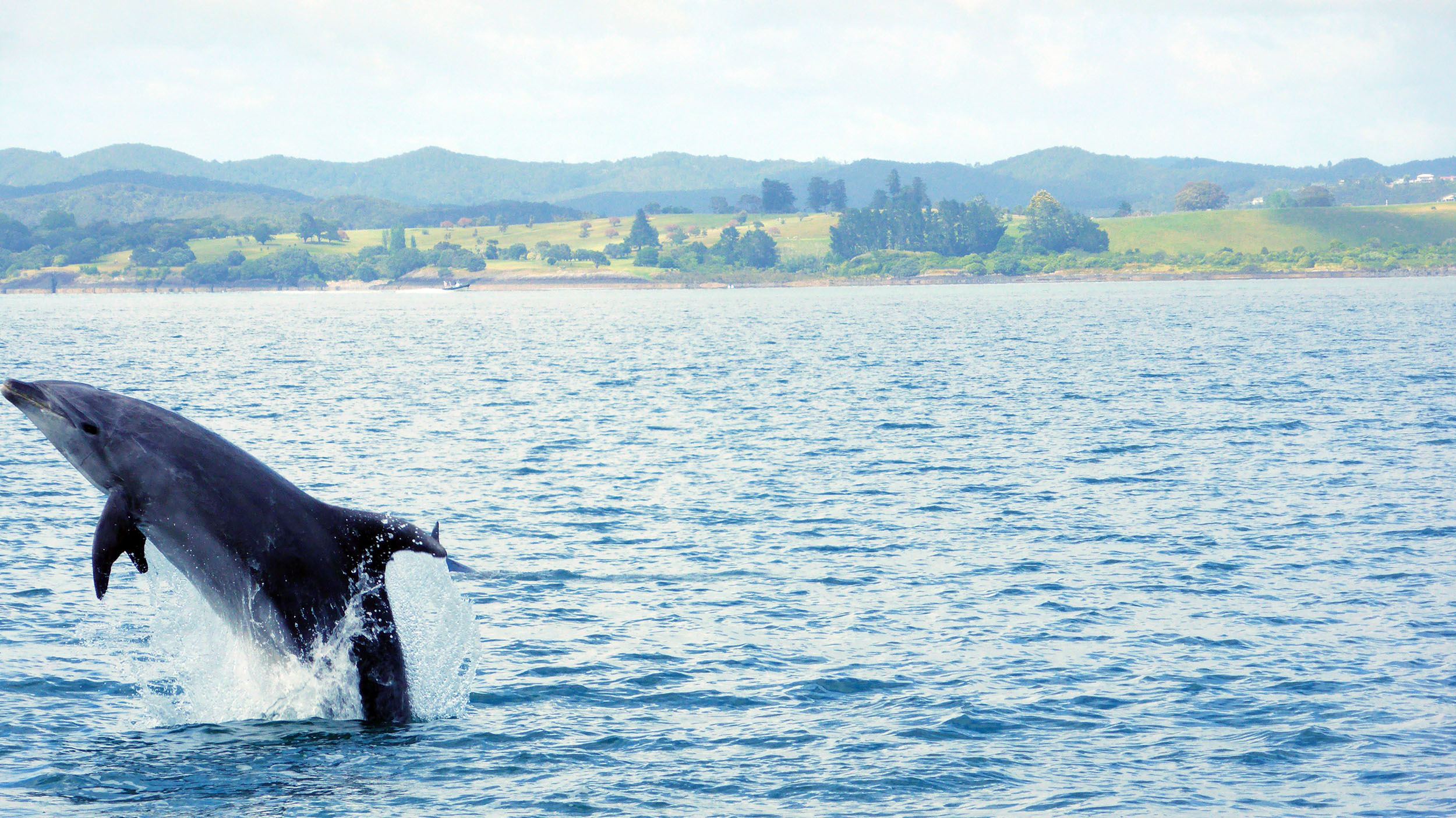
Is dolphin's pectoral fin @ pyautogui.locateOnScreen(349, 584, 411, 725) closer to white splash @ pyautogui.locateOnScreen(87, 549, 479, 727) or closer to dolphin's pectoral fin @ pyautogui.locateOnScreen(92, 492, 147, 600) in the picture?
white splash @ pyautogui.locateOnScreen(87, 549, 479, 727)

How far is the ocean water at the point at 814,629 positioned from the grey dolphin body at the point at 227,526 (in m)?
1.36

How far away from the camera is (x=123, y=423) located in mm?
15305

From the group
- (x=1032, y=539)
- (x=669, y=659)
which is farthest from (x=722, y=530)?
(x=669, y=659)

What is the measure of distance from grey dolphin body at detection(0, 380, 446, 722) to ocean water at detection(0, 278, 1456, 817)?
1357mm

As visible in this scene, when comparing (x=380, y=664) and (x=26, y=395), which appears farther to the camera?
(x=380, y=664)

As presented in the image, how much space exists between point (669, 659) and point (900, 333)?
5210 inches

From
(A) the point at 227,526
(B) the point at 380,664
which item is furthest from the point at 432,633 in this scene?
(A) the point at 227,526

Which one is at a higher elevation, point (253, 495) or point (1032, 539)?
point (253, 495)

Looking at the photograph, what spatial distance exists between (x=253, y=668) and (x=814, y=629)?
11.0 m

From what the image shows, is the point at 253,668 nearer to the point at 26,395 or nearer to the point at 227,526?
the point at 227,526

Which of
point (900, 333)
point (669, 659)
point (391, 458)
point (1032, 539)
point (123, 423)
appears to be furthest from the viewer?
point (900, 333)

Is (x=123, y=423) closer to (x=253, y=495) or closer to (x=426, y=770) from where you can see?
(x=253, y=495)

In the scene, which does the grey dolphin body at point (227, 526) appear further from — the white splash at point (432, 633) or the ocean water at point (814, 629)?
the ocean water at point (814, 629)

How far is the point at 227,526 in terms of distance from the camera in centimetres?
1586
